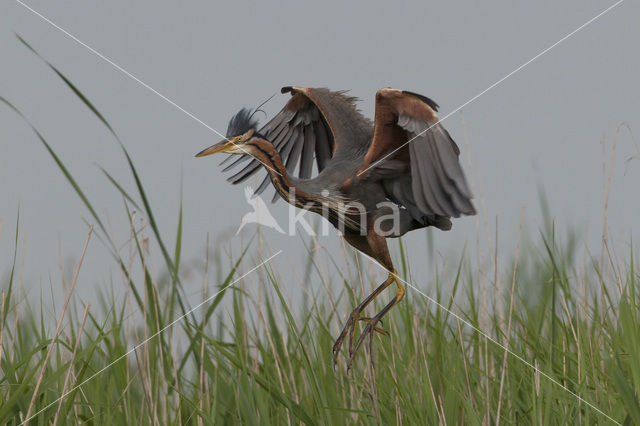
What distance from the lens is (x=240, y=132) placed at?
9.25ft

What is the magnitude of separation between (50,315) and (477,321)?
1.82m

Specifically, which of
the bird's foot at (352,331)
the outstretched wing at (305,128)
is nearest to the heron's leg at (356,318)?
the bird's foot at (352,331)

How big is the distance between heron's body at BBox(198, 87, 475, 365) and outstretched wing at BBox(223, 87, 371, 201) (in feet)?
0.45

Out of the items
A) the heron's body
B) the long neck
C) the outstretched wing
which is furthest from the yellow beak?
the outstretched wing

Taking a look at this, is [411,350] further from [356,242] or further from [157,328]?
[157,328]

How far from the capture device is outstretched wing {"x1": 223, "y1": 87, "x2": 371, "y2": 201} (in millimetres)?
3207

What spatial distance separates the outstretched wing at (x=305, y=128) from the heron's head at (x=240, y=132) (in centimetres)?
34

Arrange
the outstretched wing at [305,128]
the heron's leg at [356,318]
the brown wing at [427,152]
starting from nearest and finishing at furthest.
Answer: the brown wing at [427,152] < the heron's leg at [356,318] < the outstretched wing at [305,128]

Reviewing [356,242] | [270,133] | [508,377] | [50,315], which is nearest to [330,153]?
[270,133]

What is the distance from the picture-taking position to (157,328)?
291 cm

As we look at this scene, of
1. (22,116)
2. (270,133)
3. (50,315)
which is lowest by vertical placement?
(50,315)

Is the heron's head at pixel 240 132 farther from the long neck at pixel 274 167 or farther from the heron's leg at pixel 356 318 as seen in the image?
the heron's leg at pixel 356 318

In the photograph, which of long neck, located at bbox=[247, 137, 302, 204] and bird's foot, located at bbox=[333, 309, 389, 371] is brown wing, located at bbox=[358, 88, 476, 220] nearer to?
long neck, located at bbox=[247, 137, 302, 204]

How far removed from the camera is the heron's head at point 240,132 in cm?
275
